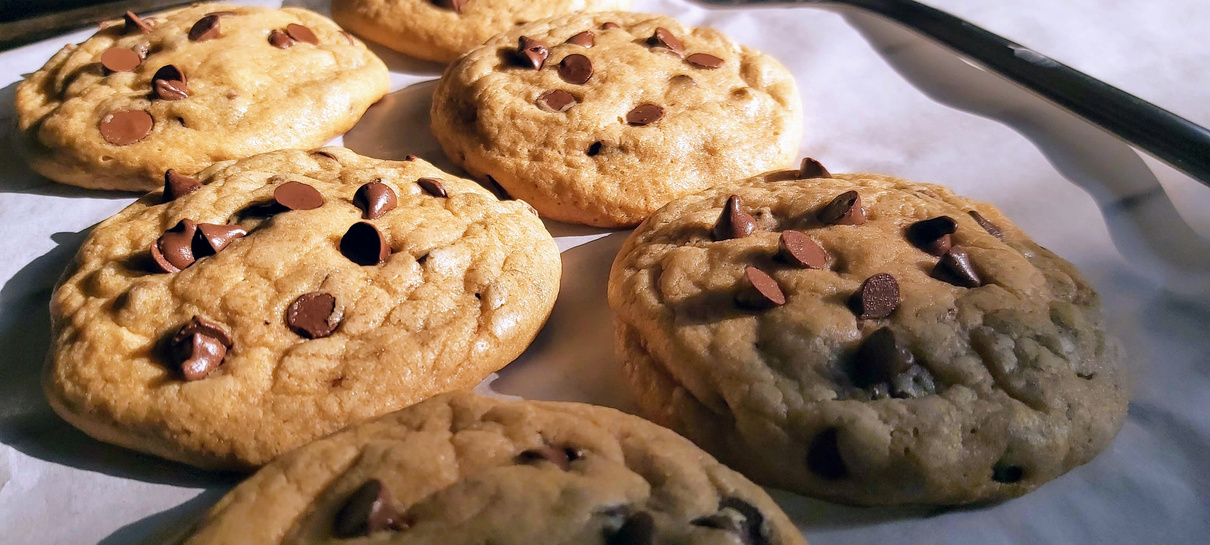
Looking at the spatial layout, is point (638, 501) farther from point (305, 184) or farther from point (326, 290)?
point (305, 184)

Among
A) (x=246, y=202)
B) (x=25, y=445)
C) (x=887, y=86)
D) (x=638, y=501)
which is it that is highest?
(x=887, y=86)

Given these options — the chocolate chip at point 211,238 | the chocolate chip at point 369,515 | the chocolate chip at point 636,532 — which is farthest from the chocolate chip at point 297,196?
the chocolate chip at point 636,532

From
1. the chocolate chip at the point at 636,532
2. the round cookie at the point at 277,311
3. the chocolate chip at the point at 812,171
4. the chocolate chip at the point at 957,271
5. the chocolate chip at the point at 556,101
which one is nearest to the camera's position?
the chocolate chip at the point at 636,532

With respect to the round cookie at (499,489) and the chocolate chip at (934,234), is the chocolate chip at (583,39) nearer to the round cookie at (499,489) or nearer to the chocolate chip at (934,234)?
the chocolate chip at (934,234)

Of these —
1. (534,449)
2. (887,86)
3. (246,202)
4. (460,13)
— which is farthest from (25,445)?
(887,86)

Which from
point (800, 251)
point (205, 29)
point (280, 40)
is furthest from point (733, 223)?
point (205, 29)

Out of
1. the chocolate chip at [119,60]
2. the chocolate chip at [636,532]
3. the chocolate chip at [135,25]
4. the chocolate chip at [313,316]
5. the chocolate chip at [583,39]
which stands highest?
the chocolate chip at [583,39]
